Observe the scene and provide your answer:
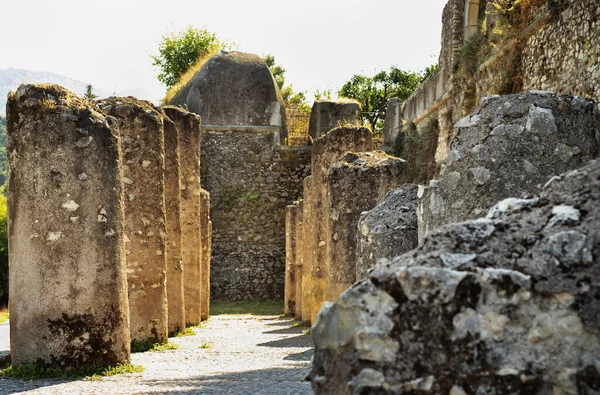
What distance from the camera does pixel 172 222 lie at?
13.2m

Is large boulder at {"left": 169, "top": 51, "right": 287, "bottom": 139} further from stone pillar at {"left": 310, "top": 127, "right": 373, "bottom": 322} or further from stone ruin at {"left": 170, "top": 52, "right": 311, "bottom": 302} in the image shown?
stone pillar at {"left": 310, "top": 127, "right": 373, "bottom": 322}

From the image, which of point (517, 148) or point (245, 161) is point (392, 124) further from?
point (517, 148)

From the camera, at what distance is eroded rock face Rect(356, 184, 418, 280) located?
6.25 metres

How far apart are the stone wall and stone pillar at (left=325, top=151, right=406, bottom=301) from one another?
58.7 ft

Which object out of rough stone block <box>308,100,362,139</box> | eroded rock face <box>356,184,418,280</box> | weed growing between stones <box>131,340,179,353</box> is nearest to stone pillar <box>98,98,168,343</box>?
weed growing between stones <box>131,340,179,353</box>

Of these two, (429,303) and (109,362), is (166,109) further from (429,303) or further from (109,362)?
(429,303)

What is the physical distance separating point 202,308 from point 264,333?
13.2 ft

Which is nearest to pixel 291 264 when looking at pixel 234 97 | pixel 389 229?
pixel 234 97

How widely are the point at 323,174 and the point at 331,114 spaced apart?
50.8ft

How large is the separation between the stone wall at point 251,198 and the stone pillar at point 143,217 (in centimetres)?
1637

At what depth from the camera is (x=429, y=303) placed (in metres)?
2.21

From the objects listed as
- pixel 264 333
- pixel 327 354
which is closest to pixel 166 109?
pixel 264 333

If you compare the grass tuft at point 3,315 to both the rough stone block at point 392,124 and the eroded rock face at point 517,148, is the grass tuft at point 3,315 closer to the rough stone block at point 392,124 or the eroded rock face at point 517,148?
the rough stone block at point 392,124

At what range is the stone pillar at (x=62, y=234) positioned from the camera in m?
7.96
